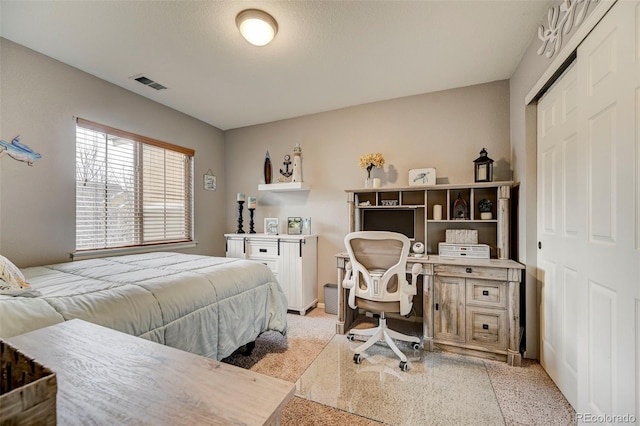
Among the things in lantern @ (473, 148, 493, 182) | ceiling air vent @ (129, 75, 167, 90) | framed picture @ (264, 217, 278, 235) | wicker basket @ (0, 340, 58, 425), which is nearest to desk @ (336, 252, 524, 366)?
lantern @ (473, 148, 493, 182)

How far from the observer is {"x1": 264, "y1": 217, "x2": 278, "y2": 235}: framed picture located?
12.5ft

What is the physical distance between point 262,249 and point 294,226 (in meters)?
0.54

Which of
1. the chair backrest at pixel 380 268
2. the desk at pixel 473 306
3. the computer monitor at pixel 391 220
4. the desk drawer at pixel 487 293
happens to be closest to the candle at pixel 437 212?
the computer monitor at pixel 391 220

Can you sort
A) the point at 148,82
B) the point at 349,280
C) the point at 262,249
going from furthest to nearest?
1. the point at 262,249
2. the point at 148,82
3. the point at 349,280

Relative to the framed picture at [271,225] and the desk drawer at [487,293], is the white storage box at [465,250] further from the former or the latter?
the framed picture at [271,225]

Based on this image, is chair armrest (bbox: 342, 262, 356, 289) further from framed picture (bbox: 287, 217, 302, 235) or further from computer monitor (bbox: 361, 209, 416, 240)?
framed picture (bbox: 287, 217, 302, 235)

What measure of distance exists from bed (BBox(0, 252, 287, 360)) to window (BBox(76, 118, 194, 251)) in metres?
0.63

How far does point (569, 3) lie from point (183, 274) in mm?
3051

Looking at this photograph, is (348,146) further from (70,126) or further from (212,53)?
(70,126)

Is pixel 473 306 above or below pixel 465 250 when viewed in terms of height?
below

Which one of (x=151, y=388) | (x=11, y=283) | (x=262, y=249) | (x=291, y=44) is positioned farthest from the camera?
(x=262, y=249)

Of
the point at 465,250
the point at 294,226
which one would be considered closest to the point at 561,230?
the point at 465,250

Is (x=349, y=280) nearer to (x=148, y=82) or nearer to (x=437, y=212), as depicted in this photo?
(x=437, y=212)

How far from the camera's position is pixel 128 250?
2.96 metres
